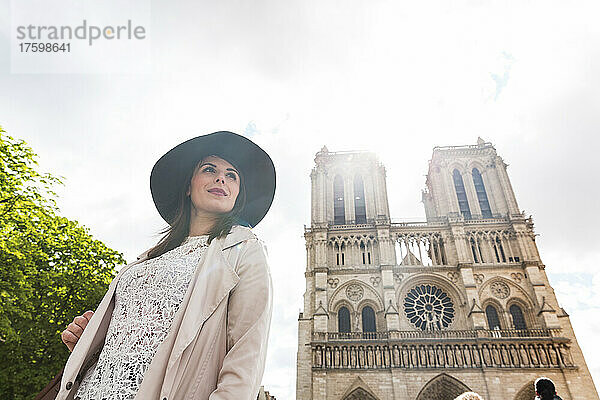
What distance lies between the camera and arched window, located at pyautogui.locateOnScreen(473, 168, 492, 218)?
26.8 metres

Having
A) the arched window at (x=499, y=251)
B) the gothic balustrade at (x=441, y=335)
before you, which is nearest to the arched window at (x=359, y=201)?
the gothic balustrade at (x=441, y=335)

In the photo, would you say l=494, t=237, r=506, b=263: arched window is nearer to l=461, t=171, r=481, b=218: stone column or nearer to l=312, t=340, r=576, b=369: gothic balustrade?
l=461, t=171, r=481, b=218: stone column

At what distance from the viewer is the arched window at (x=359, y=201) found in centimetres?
2758

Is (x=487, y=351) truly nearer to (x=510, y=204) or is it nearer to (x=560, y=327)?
(x=560, y=327)

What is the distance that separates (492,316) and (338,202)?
43.0 feet

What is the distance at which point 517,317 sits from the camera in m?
22.4

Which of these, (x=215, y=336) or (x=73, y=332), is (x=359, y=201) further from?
(x=215, y=336)

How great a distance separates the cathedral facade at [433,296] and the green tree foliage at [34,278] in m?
14.1

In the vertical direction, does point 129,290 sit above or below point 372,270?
below

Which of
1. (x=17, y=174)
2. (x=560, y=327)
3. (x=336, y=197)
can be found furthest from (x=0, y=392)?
(x=560, y=327)

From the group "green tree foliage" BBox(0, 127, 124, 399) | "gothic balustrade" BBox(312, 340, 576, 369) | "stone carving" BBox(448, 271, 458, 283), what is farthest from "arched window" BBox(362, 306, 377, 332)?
"green tree foliage" BBox(0, 127, 124, 399)

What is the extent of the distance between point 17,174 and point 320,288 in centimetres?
A: 1797

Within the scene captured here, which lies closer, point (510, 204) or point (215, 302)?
point (215, 302)

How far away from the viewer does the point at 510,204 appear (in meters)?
25.8
